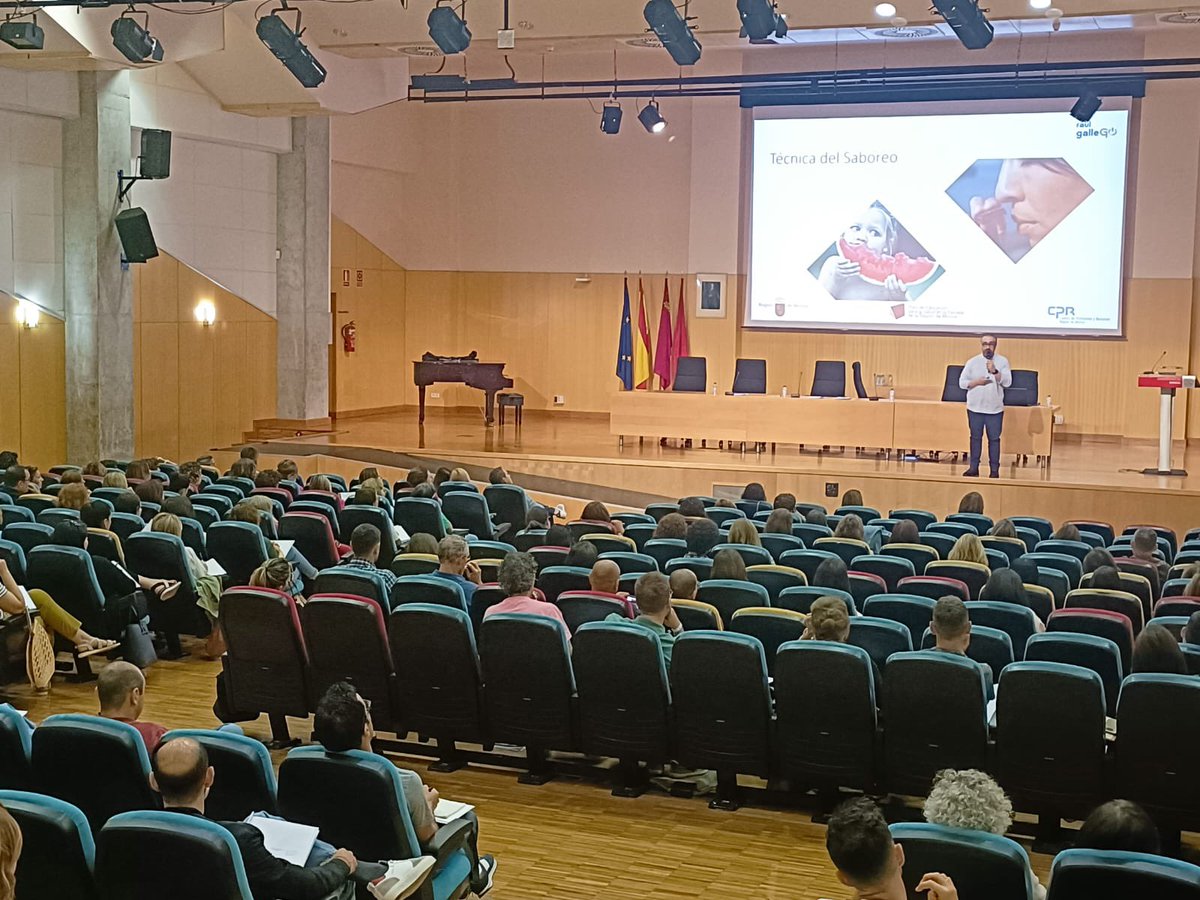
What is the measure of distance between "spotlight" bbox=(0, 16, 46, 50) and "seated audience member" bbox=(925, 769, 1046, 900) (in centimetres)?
1053

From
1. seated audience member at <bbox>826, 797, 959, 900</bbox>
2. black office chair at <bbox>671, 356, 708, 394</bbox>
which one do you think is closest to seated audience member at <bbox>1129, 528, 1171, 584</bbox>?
seated audience member at <bbox>826, 797, 959, 900</bbox>

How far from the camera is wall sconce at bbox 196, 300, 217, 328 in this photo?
647 inches

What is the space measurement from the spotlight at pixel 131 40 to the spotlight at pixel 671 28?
4.52m

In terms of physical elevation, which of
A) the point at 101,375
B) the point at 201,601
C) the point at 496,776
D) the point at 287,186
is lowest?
the point at 496,776

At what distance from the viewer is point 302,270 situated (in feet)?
58.1

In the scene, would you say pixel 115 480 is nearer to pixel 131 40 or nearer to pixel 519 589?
pixel 131 40

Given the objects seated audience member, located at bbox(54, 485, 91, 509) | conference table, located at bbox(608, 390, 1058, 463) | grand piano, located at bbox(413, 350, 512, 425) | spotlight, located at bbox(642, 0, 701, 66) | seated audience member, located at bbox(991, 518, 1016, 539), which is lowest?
seated audience member, located at bbox(991, 518, 1016, 539)

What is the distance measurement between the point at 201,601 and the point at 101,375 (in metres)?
7.50

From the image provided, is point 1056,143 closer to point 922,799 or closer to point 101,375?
point 101,375

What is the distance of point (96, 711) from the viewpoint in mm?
6766

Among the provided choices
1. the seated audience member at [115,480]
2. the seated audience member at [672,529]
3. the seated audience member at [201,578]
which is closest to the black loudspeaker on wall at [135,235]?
the seated audience member at [115,480]

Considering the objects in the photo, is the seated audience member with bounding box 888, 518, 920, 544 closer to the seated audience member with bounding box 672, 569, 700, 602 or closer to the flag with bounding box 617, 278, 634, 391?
the seated audience member with bounding box 672, 569, 700, 602

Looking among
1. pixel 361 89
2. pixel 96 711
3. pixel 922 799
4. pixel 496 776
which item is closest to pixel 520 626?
pixel 496 776

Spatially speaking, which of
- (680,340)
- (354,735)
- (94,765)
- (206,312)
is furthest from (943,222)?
(94,765)
